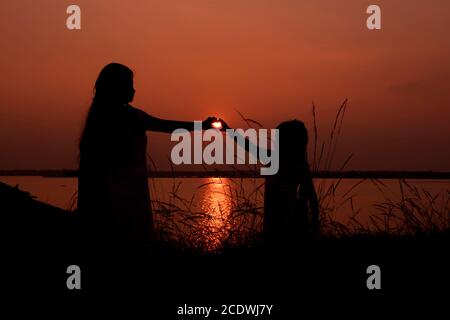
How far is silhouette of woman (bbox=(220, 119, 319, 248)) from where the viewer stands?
4.31 meters

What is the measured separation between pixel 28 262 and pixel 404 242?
334 cm

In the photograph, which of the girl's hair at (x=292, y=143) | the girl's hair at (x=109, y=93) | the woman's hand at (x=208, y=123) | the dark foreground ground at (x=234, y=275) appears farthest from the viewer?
the woman's hand at (x=208, y=123)

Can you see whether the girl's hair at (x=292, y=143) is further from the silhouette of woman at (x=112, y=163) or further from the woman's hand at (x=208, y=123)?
the silhouette of woman at (x=112, y=163)

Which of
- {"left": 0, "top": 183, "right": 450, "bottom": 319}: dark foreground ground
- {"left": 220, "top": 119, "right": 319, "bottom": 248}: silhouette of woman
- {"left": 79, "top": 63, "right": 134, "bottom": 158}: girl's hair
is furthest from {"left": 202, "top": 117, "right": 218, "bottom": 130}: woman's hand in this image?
{"left": 0, "top": 183, "right": 450, "bottom": 319}: dark foreground ground

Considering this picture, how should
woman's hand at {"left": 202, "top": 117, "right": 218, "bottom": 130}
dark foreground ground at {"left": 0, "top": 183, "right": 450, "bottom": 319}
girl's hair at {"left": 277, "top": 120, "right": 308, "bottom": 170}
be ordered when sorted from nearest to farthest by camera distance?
1. dark foreground ground at {"left": 0, "top": 183, "right": 450, "bottom": 319}
2. girl's hair at {"left": 277, "top": 120, "right": 308, "bottom": 170}
3. woman's hand at {"left": 202, "top": 117, "right": 218, "bottom": 130}

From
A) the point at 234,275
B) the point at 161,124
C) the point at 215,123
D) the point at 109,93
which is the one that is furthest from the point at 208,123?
the point at 234,275

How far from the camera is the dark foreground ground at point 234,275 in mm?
3910

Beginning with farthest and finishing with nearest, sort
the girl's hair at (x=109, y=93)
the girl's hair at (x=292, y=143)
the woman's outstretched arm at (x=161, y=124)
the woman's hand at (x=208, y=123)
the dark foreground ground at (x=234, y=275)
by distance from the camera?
1. the woman's hand at (x=208, y=123)
2. the girl's hair at (x=292, y=143)
3. the woman's outstretched arm at (x=161, y=124)
4. the dark foreground ground at (x=234, y=275)
5. the girl's hair at (x=109, y=93)

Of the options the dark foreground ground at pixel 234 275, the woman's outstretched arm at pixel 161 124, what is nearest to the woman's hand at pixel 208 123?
the woman's outstretched arm at pixel 161 124

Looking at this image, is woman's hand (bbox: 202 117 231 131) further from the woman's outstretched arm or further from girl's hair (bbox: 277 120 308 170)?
girl's hair (bbox: 277 120 308 170)

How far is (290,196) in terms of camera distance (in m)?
4.41

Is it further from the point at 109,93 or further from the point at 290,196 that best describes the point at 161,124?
the point at 290,196

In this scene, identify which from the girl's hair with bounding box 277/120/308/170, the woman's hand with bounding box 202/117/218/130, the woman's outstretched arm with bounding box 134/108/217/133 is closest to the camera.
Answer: the woman's outstretched arm with bounding box 134/108/217/133
